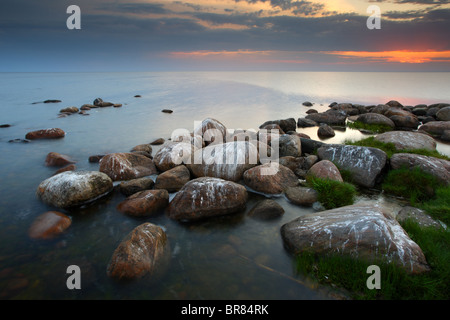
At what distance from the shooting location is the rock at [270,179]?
24.6ft

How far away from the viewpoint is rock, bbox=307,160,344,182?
766 cm

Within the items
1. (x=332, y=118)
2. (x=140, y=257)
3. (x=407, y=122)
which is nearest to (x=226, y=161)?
(x=140, y=257)

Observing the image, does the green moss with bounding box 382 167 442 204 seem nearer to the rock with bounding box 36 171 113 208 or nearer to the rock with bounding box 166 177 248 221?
the rock with bounding box 166 177 248 221

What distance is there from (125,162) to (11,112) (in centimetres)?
2099

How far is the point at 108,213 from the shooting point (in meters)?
6.47

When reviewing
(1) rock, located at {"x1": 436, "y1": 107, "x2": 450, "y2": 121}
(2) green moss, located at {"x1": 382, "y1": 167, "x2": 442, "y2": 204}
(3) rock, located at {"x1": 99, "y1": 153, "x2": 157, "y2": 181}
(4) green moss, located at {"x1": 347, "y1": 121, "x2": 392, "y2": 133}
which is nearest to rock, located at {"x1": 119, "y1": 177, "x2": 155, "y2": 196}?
(3) rock, located at {"x1": 99, "y1": 153, "x2": 157, "y2": 181}

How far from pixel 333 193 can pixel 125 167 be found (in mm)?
6624

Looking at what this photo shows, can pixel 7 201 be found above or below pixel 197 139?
below

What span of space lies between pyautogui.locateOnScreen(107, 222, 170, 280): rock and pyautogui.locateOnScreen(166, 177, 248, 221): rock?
4.03 ft

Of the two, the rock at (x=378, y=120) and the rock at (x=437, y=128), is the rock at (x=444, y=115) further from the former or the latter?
the rock at (x=378, y=120)

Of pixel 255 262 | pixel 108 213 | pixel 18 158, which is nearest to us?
pixel 255 262
